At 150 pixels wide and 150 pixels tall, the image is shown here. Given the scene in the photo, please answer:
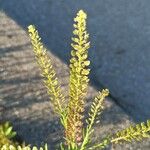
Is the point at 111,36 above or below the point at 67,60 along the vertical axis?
above

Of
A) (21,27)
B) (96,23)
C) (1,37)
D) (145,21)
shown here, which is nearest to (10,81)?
(1,37)

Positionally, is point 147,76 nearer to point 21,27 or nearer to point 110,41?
point 110,41

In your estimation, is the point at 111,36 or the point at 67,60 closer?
the point at 67,60

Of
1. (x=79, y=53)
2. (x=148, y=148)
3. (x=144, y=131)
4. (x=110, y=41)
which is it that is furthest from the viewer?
(x=110, y=41)

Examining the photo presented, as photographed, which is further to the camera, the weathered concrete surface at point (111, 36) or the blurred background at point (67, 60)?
the weathered concrete surface at point (111, 36)

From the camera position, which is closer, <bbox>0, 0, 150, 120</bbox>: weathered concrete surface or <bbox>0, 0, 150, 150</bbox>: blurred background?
<bbox>0, 0, 150, 150</bbox>: blurred background
